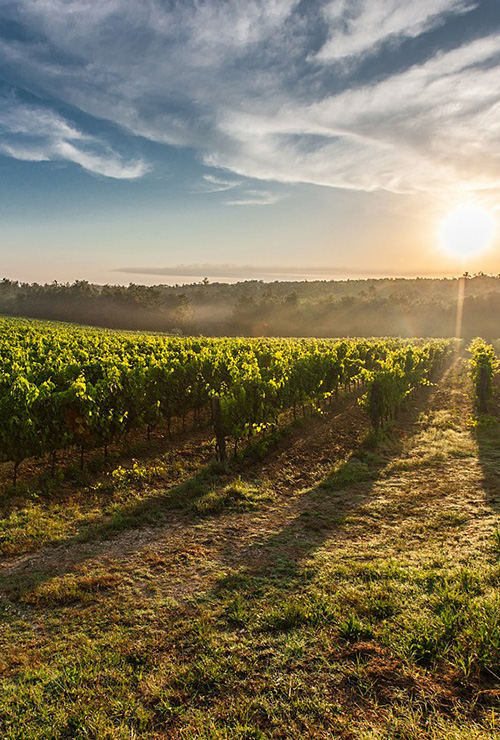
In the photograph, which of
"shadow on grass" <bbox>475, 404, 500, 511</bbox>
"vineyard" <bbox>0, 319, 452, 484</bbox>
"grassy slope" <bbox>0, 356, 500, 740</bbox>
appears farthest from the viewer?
"vineyard" <bbox>0, 319, 452, 484</bbox>

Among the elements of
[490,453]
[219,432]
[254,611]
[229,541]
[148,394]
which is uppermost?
[148,394]

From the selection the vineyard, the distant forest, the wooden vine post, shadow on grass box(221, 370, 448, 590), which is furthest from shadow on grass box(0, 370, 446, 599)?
the distant forest

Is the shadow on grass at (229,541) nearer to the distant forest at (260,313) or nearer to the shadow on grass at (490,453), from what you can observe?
the shadow on grass at (490,453)

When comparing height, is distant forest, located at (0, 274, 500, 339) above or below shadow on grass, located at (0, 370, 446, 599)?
above

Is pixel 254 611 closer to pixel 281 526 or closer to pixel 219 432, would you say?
pixel 281 526

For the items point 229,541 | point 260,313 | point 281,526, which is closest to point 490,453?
point 281,526

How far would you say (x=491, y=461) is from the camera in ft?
32.1

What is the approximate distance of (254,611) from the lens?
15.0ft

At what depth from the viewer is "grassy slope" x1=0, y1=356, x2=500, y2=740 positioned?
327 centimetres

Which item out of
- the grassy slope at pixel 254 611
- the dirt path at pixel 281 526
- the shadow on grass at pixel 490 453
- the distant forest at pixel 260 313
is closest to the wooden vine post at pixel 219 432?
A: the dirt path at pixel 281 526

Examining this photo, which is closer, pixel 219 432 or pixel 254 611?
pixel 254 611

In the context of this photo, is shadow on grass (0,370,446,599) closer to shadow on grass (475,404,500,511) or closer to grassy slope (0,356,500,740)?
grassy slope (0,356,500,740)

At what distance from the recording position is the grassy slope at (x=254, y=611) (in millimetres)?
3268

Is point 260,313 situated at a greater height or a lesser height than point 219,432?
greater
